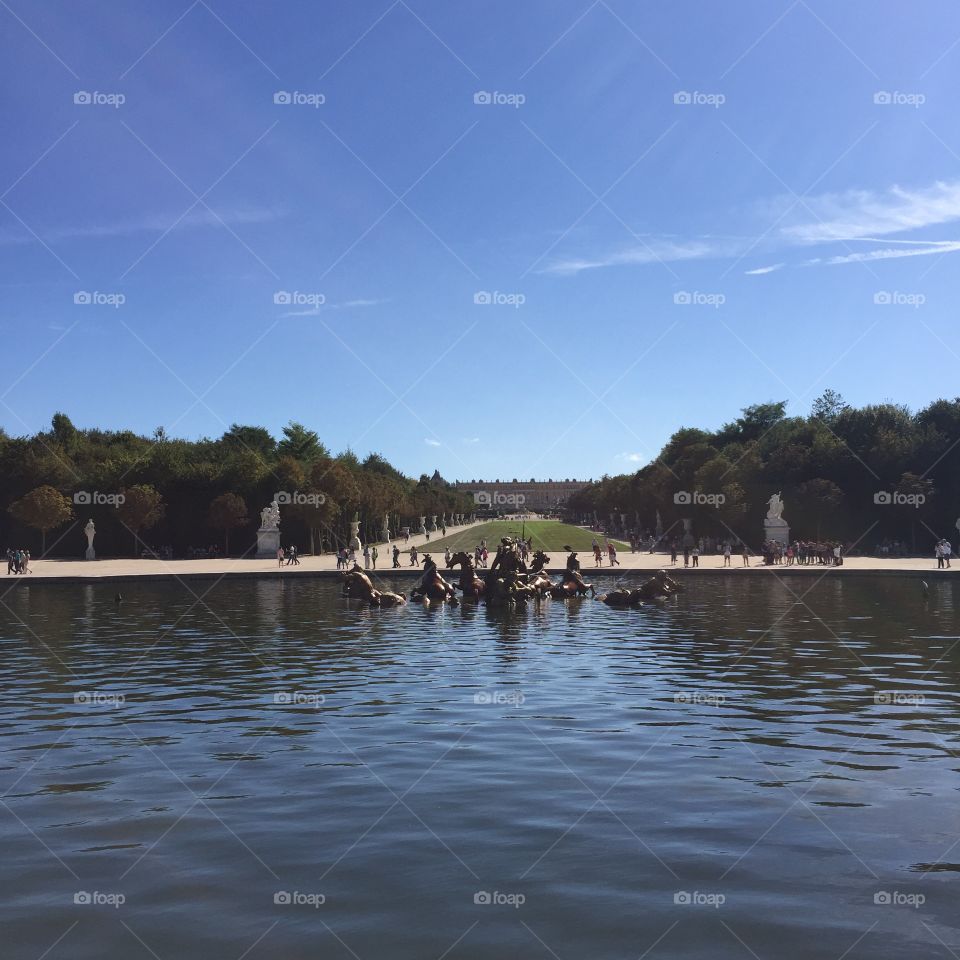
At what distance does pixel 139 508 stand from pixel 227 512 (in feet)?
18.0

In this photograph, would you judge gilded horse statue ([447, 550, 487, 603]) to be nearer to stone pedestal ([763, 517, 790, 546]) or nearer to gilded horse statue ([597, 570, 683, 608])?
gilded horse statue ([597, 570, 683, 608])

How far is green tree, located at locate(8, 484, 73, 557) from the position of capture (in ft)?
206

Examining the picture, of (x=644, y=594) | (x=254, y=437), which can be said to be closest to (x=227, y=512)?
(x=644, y=594)

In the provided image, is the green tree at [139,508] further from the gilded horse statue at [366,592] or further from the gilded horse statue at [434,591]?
the gilded horse statue at [434,591]

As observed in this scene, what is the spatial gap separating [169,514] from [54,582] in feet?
84.6

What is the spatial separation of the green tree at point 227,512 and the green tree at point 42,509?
8.88 m

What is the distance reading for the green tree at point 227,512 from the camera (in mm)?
66750

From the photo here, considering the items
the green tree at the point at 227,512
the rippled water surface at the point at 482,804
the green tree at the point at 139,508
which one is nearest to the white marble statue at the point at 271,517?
the green tree at the point at 227,512

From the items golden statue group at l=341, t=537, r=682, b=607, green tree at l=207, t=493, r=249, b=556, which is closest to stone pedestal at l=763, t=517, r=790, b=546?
golden statue group at l=341, t=537, r=682, b=607

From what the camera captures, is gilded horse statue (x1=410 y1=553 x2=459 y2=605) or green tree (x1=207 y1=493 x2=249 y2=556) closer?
gilded horse statue (x1=410 y1=553 x2=459 y2=605)

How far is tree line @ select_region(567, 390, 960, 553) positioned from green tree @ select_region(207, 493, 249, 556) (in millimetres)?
28505

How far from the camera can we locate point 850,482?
7219 cm

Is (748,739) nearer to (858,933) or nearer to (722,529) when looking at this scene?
(858,933)

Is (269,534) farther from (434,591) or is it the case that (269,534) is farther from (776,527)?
(434,591)
